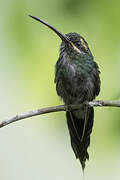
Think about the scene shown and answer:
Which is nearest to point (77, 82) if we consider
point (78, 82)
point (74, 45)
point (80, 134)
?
point (78, 82)

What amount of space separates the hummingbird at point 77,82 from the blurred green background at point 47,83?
0.50ft

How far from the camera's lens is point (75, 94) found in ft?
11.4

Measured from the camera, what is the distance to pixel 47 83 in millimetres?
4355

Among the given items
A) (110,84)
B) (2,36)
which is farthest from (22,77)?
(110,84)

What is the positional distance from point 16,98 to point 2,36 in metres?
0.96

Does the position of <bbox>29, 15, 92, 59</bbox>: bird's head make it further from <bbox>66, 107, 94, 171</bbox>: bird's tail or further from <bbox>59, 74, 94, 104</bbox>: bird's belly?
<bbox>66, 107, 94, 171</bbox>: bird's tail

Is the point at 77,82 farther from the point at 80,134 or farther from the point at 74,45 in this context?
the point at 80,134

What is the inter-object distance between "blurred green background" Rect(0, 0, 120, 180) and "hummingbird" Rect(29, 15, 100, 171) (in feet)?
0.50

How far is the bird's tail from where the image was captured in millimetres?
3508

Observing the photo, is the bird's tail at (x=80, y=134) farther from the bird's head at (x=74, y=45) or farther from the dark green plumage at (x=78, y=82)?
the bird's head at (x=74, y=45)

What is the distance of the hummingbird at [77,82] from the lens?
3418 mm

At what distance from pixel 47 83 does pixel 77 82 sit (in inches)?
39.3

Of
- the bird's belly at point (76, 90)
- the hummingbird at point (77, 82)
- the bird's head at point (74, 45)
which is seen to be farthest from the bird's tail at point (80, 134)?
the bird's head at point (74, 45)

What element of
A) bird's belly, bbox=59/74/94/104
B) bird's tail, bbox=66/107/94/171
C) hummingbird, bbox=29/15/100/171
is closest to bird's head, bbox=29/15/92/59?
hummingbird, bbox=29/15/100/171
